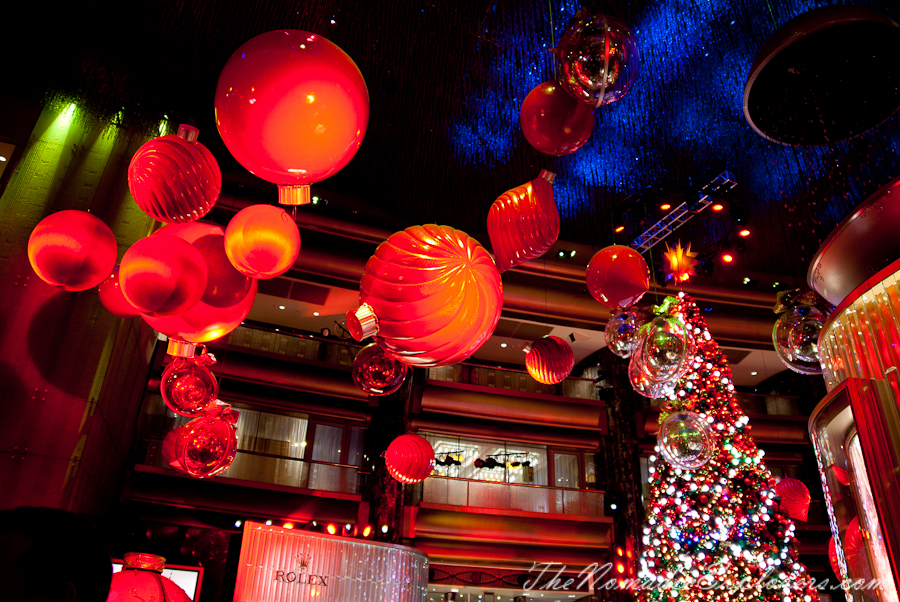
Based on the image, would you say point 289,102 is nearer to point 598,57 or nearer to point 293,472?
point 598,57

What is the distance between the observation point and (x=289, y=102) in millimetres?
1791

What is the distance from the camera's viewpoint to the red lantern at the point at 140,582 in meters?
2.07

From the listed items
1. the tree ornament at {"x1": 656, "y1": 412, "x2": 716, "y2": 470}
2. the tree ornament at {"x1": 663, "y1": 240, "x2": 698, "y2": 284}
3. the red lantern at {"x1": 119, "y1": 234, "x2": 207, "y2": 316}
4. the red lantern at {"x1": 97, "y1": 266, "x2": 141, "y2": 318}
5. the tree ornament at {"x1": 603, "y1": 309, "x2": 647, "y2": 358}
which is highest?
the tree ornament at {"x1": 663, "y1": 240, "x2": 698, "y2": 284}

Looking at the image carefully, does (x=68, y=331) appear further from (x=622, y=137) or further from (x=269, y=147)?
(x=622, y=137)

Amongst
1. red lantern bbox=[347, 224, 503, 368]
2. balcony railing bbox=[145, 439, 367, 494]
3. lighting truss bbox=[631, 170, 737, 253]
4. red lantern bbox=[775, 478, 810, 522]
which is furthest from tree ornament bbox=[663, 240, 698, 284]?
red lantern bbox=[347, 224, 503, 368]

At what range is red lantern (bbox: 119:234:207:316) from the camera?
8.53 feet

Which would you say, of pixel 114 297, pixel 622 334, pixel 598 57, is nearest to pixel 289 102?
pixel 598 57

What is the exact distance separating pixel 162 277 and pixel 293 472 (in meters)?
8.66

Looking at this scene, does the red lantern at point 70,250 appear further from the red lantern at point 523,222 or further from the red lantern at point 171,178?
the red lantern at point 523,222

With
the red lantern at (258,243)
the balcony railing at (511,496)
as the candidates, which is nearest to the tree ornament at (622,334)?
the red lantern at (258,243)

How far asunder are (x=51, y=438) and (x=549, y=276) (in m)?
7.49

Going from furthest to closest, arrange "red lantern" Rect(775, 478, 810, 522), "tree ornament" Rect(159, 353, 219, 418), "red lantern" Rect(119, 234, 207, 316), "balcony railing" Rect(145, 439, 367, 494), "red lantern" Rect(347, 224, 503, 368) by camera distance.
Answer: "balcony railing" Rect(145, 439, 367, 494) < "red lantern" Rect(775, 478, 810, 522) < "tree ornament" Rect(159, 353, 219, 418) < "red lantern" Rect(119, 234, 207, 316) < "red lantern" Rect(347, 224, 503, 368)

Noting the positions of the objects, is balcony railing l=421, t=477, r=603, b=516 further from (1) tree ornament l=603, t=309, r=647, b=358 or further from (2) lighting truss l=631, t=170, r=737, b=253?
(1) tree ornament l=603, t=309, r=647, b=358

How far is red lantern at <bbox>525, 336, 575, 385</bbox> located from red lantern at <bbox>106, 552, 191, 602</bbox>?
3.29 meters
